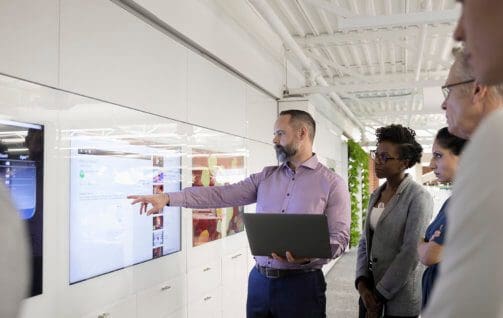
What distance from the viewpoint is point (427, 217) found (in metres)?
2.55

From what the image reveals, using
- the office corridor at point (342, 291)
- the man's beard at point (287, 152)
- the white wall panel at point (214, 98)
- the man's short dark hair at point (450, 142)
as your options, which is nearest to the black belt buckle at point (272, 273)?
the man's beard at point (287, 152)

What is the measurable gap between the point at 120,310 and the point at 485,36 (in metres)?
2.46

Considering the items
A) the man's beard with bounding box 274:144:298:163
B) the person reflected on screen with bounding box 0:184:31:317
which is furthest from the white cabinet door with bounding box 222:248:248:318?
the person reflected on screen with bounding box 0:184:31:317

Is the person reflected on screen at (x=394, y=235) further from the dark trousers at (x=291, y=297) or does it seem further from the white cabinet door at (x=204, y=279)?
the white cabinet door at (x=204, y=279)

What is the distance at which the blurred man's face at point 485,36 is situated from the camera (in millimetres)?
544

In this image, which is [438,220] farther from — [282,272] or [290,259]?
[282,272]

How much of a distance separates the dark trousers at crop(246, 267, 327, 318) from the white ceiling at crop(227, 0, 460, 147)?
1.91 metres

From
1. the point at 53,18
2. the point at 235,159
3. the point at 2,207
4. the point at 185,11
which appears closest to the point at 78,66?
the point at 53,18

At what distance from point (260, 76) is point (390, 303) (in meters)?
3.09

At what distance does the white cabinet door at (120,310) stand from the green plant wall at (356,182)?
8.67m

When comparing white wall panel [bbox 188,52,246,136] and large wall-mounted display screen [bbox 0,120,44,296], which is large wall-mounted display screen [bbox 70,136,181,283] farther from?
white wall panel [bbox 188,52,246,136]

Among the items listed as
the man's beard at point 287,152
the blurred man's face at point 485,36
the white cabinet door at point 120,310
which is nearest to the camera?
the blurred man's face at point 485,36

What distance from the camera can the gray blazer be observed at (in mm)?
2523

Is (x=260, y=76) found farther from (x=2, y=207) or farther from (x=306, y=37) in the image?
(x=2, y=207)
